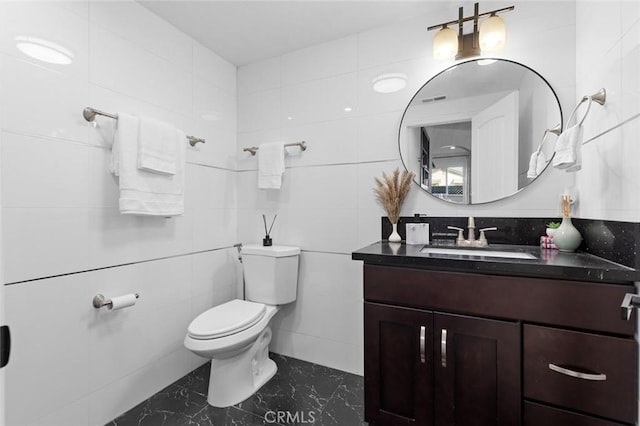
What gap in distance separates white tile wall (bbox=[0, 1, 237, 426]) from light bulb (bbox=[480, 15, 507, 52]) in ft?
5.80

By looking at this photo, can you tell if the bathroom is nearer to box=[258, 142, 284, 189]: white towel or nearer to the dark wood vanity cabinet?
box=[258, 142, 284, 189]: white towel

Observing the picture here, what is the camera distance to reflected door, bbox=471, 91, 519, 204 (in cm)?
170

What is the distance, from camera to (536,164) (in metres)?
1.65

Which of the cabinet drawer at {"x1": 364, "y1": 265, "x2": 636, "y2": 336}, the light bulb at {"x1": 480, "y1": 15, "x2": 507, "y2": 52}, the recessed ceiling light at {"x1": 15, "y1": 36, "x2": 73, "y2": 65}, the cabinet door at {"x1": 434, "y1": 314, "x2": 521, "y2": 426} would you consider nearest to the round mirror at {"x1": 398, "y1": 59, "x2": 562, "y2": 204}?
the light bulb at {"x1": 480, "y1": 15, "x2": 507, "y2": 52}

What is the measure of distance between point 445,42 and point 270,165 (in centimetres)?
130

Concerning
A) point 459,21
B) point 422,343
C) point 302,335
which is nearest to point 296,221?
point 302,335

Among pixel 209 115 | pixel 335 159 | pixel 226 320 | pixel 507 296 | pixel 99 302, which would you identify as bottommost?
pixel 226 320

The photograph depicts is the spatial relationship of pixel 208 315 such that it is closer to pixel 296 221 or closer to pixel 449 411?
pixel 296 221

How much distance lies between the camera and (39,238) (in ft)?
4.50

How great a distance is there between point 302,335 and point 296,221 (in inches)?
31.8

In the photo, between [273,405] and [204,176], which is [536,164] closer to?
[273,405]

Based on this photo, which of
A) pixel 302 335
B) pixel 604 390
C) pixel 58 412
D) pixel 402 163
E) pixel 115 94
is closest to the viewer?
pixel 604 390

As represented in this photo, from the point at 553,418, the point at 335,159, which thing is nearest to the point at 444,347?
Answer: the point at 553,418

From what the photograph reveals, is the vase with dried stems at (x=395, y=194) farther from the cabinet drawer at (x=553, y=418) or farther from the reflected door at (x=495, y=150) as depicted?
the cabinet drawer at (x=553, y=418)
